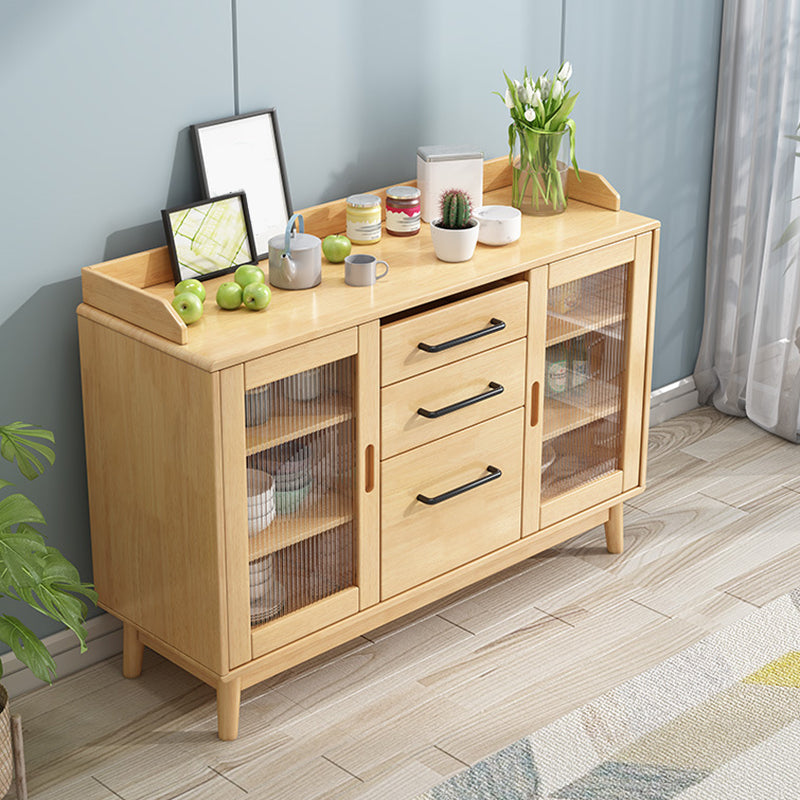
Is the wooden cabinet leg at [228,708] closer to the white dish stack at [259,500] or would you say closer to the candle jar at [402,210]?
the white dish stack at [259,500]

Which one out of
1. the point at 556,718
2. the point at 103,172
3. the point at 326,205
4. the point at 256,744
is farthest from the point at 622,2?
the point at 256,744

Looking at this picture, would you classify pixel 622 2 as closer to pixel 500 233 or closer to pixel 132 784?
pixel 500 233

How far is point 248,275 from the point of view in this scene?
2416mm

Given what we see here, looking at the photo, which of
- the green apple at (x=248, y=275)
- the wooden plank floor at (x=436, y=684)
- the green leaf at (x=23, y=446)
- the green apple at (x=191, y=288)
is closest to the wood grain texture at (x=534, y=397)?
the wooden plank floor at (x=436, y=684)

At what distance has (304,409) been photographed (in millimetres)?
2387

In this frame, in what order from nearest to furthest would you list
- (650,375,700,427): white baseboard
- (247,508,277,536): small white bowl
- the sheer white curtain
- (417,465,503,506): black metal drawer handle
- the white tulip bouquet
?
(247,508,277,536): small white bowl < (417,465,503,506): black metal drawer handle < the white tulip bouquet < the sheer white curtain < (650,375,700,427): white baseboard

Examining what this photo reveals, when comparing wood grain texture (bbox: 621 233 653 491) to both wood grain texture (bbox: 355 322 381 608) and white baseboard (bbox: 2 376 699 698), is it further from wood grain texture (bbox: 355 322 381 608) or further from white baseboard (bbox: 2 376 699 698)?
white baseboard (bbox: 2 376 699 698)

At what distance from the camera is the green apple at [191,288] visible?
2.34 m

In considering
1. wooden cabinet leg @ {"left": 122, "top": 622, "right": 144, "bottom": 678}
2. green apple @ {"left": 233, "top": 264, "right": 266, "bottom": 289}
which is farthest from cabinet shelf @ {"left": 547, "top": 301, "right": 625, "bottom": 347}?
wooden cabinet leg @ {"left": 122, "top": 622, "right": 144, "bottom": 678}

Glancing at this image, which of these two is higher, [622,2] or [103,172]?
[622,2]

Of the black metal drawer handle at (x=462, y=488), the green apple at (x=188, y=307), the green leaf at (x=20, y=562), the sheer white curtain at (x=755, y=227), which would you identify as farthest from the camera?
the sheer white curtain at (x=755, y=227)

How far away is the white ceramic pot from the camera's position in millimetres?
2578

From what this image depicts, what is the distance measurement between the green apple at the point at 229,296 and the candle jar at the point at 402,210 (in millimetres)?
492

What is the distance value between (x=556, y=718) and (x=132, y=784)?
2.72 ft
